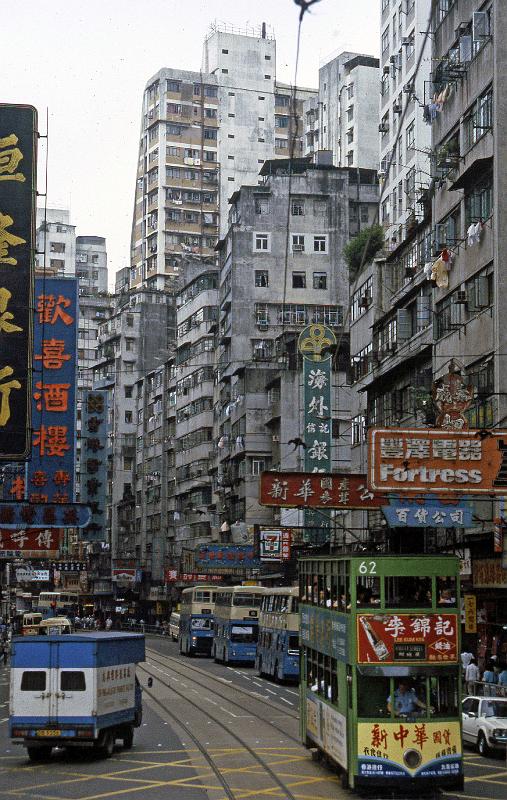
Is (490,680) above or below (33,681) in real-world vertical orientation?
below

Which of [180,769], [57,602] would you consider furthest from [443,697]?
[57,602]

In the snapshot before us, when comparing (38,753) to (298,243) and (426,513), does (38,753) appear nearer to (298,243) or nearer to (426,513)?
(426,513)

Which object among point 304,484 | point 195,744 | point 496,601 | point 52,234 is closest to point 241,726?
point 195,744

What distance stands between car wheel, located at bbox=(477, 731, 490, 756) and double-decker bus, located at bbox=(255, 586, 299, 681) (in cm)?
2072

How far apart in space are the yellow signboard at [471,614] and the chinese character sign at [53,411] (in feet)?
44.7

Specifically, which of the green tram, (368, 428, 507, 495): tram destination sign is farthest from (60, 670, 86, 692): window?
(368, 428, 507, 495): tram destination sign

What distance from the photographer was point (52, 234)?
15962 cm

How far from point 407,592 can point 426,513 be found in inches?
429

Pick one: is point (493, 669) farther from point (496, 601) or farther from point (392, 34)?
point (392, 34)

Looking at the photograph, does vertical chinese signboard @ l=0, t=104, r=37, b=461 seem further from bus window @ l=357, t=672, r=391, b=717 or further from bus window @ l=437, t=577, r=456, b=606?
bus window @ l=437, t=577, r=456, b=606

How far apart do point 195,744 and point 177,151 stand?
11774 centimetres

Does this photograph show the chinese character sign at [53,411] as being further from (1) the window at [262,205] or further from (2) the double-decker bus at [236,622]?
(1) the window at [262,205]

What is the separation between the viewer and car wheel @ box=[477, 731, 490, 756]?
28.2 metres

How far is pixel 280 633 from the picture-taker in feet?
170
